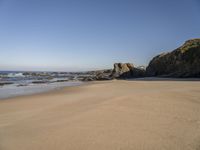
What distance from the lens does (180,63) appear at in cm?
3534

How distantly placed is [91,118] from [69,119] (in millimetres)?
640

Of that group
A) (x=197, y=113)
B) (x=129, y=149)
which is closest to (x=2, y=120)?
(x=129, y=149)

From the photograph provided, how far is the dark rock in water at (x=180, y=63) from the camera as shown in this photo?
102ft

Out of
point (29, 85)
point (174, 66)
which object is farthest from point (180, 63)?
point (29, 85)

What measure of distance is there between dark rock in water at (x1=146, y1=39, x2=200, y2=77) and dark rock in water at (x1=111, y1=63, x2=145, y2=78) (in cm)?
202

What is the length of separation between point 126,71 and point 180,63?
494 inches

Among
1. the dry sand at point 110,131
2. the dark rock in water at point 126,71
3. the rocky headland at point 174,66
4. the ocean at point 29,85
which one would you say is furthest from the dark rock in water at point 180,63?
the dry sand at point 110,131

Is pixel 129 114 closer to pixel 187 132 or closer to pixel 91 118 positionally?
pixel 91 118

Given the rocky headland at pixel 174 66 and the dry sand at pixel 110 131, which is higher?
the rocky headland at pixel 174 66

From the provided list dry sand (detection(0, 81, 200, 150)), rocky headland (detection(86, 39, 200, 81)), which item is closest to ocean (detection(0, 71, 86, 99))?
rocky headland (detection(86, 39, 200, 81))

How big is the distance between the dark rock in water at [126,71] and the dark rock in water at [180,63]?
2.02 metres

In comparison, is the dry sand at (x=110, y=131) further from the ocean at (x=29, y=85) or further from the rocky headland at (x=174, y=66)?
the rocky headland at (x=174, y=66)

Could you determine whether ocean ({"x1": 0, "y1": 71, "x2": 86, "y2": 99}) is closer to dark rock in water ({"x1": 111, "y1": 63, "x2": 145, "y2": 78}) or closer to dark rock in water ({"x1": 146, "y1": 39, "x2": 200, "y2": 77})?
dark rock in water ({"x1": 111, "y1": 63, "x2": 145, "y2": 78})

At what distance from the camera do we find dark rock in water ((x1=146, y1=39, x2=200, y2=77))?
102ft
